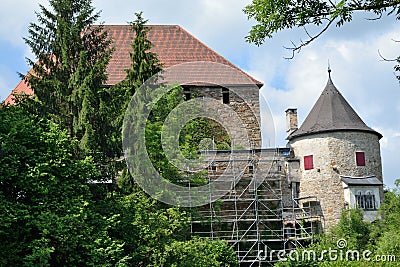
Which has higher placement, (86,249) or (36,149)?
(36,149)

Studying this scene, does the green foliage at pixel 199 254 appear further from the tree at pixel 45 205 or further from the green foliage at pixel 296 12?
the green foliage at pixel 296 12

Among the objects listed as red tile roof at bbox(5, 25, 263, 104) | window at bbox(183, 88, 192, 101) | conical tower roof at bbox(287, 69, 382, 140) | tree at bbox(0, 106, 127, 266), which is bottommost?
tree at bbox(0, 106, 127, 266)

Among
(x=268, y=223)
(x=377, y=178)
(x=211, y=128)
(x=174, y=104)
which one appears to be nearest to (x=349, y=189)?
(x=377, y=178)

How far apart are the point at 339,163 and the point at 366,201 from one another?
79.1 inches

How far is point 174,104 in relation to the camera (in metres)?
22.1

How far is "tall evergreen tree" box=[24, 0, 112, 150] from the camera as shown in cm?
1825

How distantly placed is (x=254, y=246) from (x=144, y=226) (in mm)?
9366

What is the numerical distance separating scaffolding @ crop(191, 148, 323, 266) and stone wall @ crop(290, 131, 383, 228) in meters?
0.60

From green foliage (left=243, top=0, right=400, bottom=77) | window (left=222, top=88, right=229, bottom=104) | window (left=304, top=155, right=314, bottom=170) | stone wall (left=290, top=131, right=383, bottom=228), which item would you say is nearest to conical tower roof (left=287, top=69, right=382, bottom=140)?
stone wall (left=290, top=131, right=383, bottom=228)

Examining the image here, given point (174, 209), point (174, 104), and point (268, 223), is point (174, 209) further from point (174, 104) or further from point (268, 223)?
point (268, 223)

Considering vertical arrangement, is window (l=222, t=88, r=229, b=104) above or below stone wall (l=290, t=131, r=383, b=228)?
above

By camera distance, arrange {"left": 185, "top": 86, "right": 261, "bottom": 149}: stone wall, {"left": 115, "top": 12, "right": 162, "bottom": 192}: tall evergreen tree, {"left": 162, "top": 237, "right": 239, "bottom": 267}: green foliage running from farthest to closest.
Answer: {"left": 185, "top": 86, "right": 261, "bottom": 149}: stone wall → {"left": 115, "top": 12, "right": 162, "bottom": 192}: tall evergreen tree → {"left": 162, "top": 237, "right": 239, "bottom": 267}: green foliage

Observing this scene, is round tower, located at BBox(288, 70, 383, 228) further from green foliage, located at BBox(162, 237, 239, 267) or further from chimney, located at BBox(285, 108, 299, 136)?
green foliage, located at BBox(162, 237, 239, 267)

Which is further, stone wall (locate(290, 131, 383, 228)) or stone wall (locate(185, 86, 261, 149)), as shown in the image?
stone wall (locate(185, 86, 261, 149))
